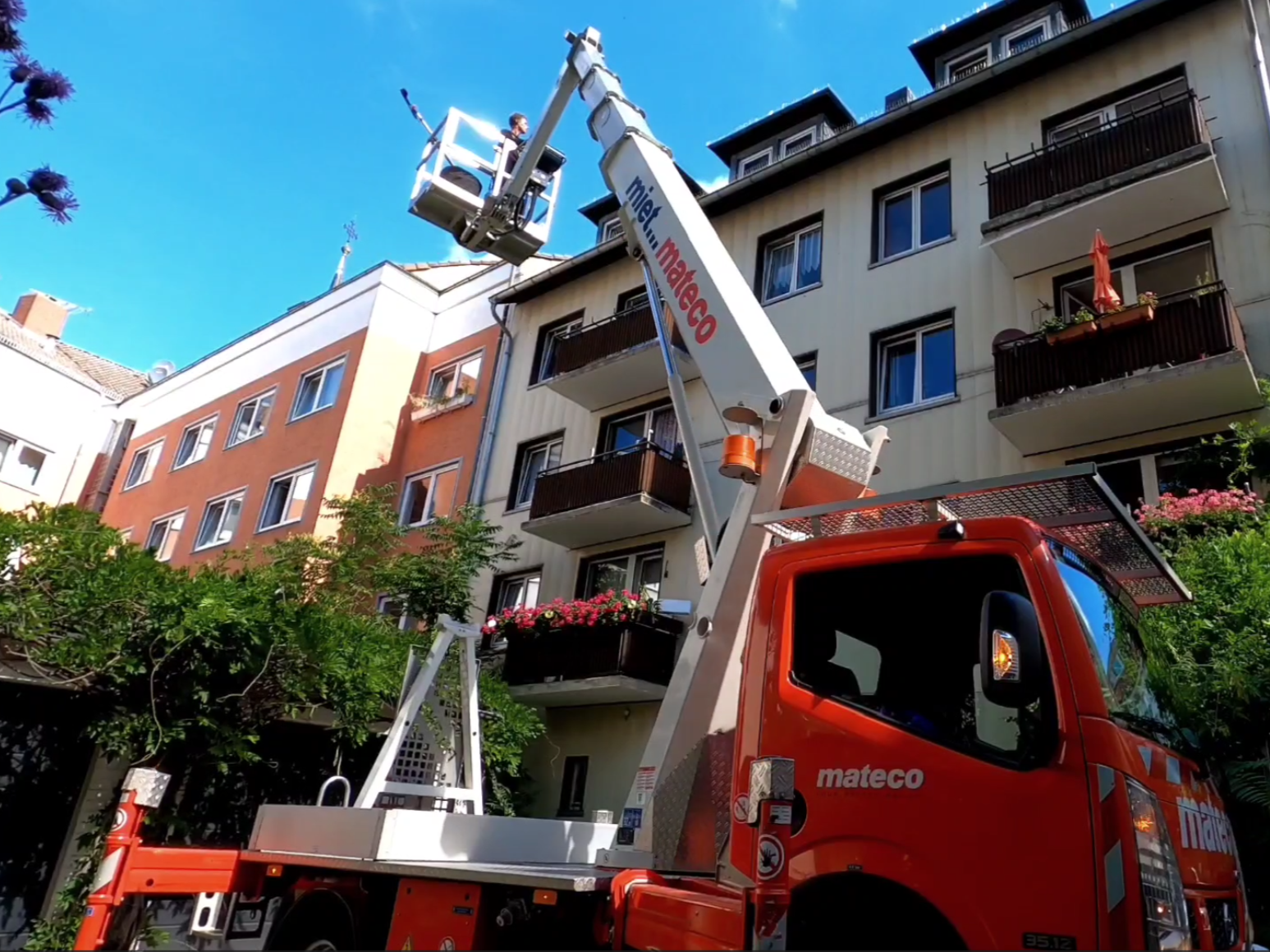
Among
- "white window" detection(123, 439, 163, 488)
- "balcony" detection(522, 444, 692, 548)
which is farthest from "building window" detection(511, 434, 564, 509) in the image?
"white window" detection(123, 439, 163, 488)

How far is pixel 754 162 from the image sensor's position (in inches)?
784

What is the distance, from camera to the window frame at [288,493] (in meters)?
22.6

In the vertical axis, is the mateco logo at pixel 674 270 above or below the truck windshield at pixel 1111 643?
above

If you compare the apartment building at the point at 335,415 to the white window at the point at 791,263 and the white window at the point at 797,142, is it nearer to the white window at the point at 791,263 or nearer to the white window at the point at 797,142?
the white window at the point at 797,142

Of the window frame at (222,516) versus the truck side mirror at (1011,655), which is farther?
the window frame at (222,516)

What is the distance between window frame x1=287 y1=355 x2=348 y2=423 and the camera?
23797 mm

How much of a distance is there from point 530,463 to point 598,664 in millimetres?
6579

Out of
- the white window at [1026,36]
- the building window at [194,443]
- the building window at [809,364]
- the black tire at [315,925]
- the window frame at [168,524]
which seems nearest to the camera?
the black tire at [315,925]

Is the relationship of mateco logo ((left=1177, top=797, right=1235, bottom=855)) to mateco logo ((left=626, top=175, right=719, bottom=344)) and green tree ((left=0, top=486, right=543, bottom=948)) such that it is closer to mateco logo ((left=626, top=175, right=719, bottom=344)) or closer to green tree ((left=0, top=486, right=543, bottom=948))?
mateco logo ((left=626, top=175, right=719, bottom=344))

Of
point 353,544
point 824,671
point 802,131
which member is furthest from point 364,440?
point 824,671

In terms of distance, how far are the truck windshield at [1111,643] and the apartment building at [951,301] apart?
602 cm

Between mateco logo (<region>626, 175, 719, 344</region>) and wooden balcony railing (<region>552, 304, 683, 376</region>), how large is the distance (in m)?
9.13

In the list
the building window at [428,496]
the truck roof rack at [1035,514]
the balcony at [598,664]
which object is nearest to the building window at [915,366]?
the balcony at [598,664]

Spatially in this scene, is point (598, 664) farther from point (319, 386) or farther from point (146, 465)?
point (146, 465)
